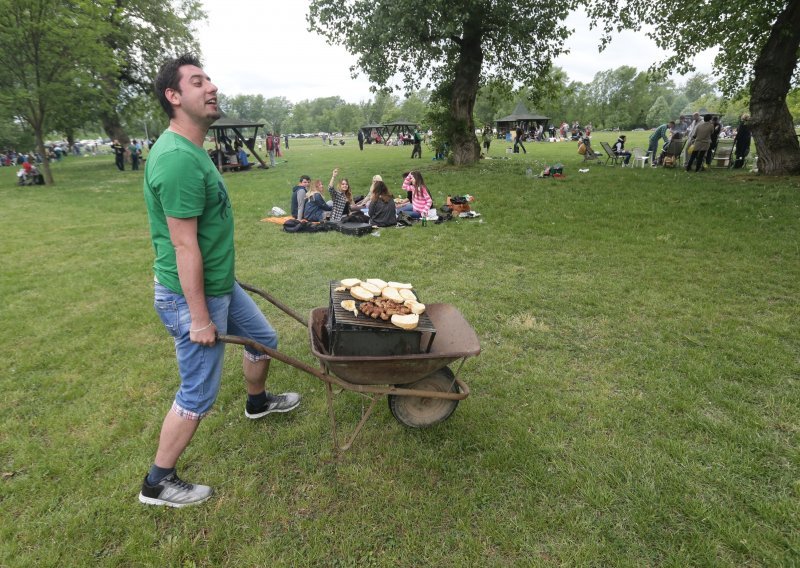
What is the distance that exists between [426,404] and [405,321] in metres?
0.84

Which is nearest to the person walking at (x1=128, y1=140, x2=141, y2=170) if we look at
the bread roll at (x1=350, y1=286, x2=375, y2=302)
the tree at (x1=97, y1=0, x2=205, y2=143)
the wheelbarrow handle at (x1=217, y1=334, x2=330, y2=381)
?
the tree at (x1=97, y1=0, x2=205, y2=143)

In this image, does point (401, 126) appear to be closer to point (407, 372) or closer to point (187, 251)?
point (407, 372)

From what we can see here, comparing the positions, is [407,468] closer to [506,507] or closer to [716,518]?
[506,507]

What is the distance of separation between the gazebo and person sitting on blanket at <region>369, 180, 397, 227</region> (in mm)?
38467

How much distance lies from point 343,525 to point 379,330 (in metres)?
1.14

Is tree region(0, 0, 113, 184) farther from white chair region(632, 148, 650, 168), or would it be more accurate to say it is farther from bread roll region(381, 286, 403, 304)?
white chair region(632, 148, 650, 168)

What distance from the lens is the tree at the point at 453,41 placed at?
1258 cm

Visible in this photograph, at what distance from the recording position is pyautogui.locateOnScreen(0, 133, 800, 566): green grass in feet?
7.48

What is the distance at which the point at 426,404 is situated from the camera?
9.95ft

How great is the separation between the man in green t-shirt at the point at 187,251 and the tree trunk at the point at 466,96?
15.3m

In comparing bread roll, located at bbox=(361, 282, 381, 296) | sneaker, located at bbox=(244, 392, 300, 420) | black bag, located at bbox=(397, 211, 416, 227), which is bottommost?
sneaker, located at bbox=(244, 392, 300, 420)

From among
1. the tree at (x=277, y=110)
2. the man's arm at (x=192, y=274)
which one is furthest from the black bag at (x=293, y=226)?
the tree at (x=277, y=110)

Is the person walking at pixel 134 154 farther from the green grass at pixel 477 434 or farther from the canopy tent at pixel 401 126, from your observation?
the canopy tent at pixel 401 126

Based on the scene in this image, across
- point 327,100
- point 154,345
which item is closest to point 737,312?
point 154,345
